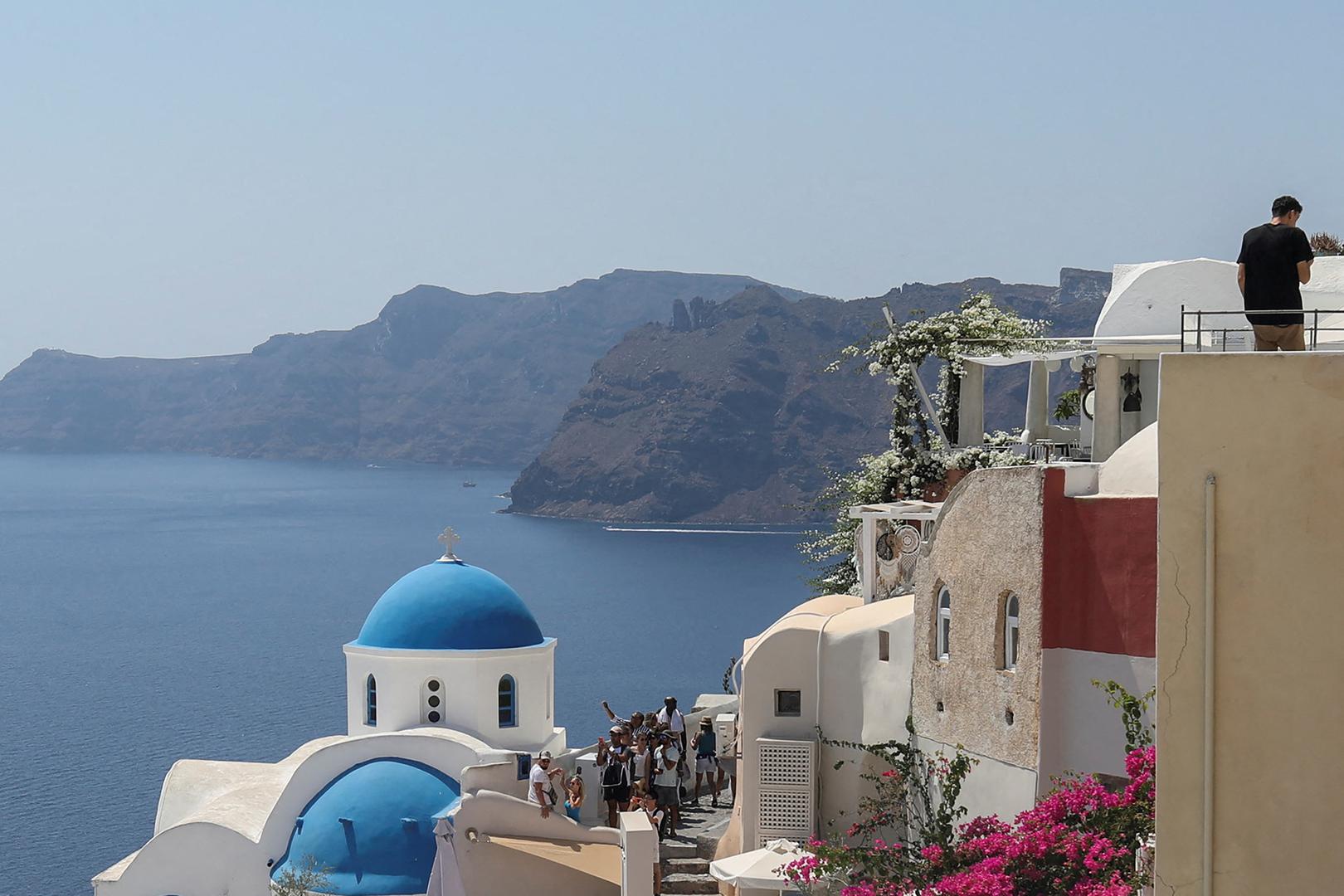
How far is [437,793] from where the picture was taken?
64.0 feet

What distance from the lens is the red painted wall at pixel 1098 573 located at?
11648mm

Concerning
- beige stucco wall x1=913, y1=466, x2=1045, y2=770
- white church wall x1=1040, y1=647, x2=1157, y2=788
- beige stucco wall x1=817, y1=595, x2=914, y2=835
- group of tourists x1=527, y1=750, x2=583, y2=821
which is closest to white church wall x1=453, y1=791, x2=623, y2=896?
group of tourists x1=527, y1=750, x2=583, y2=821

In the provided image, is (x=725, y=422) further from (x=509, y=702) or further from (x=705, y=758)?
(x=705, y=758)

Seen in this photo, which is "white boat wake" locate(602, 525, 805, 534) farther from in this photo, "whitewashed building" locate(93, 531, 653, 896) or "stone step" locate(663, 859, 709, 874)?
"stone step" locate(663, 859, 709, 874)

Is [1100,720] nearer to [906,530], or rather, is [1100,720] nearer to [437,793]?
[906,530]

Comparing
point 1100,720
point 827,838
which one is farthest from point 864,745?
point 1100,720

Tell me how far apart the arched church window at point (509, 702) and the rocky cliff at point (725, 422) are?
124 meters

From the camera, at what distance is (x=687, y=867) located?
17.5 m

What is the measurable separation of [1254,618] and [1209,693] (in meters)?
0.43

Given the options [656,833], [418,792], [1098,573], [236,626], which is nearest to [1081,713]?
[1098,573]

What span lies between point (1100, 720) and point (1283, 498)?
4.82m

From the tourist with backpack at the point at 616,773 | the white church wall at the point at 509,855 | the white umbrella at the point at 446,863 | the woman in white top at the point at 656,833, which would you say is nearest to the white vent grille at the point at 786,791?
the woman in white top at the point at 656,833

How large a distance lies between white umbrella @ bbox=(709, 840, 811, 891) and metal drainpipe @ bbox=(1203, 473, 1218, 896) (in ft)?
24.2

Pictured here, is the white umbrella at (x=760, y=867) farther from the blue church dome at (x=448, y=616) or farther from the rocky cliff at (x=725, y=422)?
the rocky cliff at (x=725, y=422)
